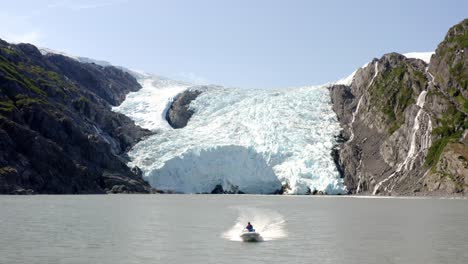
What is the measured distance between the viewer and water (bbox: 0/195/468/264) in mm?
40219

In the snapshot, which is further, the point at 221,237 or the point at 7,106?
the point at 7,106

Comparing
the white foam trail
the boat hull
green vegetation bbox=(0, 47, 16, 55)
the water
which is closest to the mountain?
green vegetation bbox=(0, 47, 16, 55)

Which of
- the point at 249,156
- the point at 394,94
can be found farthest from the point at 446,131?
the point at 249,156

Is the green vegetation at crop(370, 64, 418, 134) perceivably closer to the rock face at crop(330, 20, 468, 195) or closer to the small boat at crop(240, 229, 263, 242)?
the rock face at crop(330, 20, 468, 195)

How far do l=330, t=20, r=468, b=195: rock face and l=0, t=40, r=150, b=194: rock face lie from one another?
5689 cm

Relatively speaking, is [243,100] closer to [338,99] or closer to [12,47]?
[338,99]

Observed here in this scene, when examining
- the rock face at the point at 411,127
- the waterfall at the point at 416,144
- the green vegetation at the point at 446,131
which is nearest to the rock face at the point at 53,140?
the rock face at the point at 411,127

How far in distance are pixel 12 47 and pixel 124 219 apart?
469ft

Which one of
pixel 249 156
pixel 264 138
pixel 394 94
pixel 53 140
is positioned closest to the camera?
pixel 53 140

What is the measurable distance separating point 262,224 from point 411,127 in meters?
101

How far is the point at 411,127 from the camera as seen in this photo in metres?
155

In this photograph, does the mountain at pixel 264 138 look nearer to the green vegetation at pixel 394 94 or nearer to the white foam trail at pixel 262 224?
the green vegetation at pixel 394 94

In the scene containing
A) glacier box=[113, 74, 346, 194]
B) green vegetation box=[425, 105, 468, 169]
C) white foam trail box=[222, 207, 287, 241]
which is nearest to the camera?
white foam trail box=[222, 207, 287, 241]

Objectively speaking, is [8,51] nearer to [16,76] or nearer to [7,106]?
[16,76]
